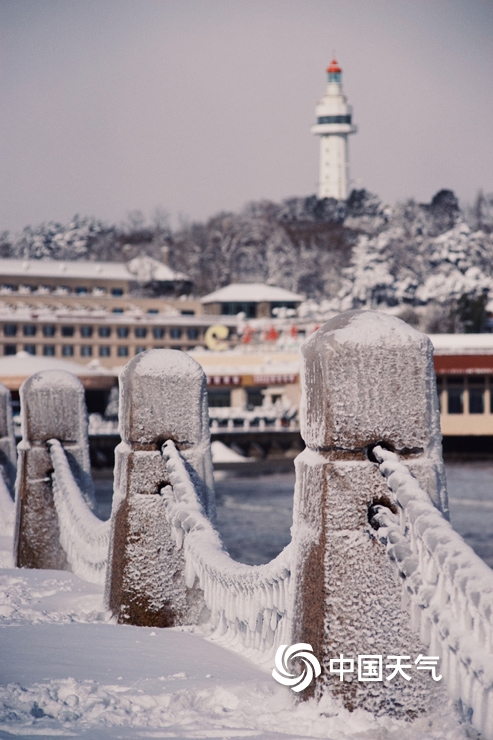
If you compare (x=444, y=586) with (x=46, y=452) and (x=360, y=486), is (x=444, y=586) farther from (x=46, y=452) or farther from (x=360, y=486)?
(x=46, y=452)

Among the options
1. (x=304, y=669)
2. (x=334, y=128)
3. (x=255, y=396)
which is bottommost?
(x=255, y=396)

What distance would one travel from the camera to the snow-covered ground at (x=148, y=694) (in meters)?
3.44

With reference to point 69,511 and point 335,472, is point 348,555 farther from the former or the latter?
point 69,511

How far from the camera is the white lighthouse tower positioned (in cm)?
14025

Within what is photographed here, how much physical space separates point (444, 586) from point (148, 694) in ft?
3.69

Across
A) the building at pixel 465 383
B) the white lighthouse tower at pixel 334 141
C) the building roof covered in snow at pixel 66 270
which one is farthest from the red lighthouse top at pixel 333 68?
the building at pixel 465 383

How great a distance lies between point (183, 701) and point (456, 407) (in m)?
57.7

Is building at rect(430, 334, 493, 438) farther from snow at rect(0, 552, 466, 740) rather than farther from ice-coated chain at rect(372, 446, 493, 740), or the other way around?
ice-coated chain at rect(372, 446, 493, 740)

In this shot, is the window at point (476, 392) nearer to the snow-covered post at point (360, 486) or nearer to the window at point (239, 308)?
the window at point (239, 308)

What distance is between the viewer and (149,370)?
596 centimetres

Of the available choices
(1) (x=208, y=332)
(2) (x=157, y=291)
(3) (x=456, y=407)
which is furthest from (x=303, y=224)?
(3) (x=456, y=407)

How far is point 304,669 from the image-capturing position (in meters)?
3.69

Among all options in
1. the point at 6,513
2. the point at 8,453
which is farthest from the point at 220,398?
the point at 6,513

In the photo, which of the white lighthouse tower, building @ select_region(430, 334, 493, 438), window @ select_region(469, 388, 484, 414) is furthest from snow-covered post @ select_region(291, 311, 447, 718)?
the white lighthouse tower
